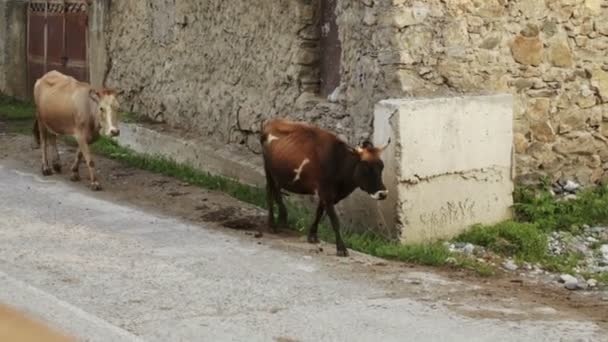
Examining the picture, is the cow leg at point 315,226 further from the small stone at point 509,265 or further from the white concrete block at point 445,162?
the small stone at point 509,265

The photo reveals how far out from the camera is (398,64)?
1016 cm

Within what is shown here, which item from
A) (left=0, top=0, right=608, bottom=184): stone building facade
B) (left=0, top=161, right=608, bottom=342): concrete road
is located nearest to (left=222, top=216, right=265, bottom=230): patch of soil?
(left=0, top=161, right=608, bottom=342): concrete road

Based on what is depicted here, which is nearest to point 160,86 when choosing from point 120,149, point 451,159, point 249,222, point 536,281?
point 120,149

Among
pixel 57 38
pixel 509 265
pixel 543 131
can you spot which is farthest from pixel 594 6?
pixel 57 38

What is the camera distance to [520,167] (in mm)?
10992

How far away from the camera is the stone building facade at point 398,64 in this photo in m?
10.3

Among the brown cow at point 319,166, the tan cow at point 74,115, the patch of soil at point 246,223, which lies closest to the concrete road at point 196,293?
the patch of soil at point 246,223

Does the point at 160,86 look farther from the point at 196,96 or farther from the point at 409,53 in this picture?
the point at 409,53

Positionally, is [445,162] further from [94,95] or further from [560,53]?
[94,95]

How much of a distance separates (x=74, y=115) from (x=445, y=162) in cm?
421

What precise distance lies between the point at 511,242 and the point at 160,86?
5.48 metres

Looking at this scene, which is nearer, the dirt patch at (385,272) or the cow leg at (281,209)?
the dirt patch at (385,272)

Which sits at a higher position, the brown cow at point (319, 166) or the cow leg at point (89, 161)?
the brown cow at point (319, 166)

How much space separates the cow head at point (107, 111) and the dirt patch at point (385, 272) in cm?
60
